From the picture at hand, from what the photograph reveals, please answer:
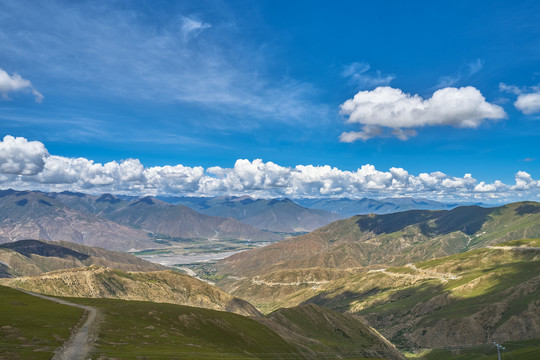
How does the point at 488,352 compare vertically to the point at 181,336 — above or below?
below

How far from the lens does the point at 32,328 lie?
74.2 metres

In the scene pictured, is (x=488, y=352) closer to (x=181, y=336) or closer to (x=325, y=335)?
(x=325, y=335)

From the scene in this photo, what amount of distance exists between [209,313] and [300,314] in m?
75.6

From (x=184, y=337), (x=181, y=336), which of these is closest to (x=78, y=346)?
(x=181, y=336)

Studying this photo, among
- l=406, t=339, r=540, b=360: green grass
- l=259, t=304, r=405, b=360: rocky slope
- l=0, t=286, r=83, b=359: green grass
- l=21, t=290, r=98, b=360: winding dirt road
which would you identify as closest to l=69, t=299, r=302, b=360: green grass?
l=21, t=290, r=98, b=360: winding dirt road

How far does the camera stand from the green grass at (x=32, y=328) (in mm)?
60406

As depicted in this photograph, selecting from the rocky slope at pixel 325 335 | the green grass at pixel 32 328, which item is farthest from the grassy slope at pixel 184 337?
the green grass at pixel 32 328

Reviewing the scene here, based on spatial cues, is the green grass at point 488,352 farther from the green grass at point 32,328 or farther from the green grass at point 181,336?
the green grass at point 32,328

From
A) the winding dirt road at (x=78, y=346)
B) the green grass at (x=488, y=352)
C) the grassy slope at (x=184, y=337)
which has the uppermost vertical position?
the winding dirt road at (x=78, y=346)

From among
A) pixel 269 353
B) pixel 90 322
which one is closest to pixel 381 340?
pixel 269 353

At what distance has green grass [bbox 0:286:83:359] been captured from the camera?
6041cm

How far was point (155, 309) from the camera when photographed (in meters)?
118

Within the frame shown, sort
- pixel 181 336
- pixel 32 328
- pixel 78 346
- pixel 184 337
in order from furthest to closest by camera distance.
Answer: pixel 181 336, pixel 184 337, pixel 32 328, pixel 78 346

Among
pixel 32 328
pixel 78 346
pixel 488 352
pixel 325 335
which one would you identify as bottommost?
pixel 488 352
